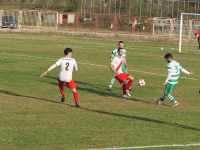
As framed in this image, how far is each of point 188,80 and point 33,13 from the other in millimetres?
46391

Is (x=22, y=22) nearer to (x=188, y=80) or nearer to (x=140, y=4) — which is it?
(x=140, y=4)

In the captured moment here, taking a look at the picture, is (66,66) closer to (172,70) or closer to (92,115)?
(92,115)

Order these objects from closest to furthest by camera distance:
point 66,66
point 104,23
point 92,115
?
point 92,115 → point 66,66 → point 104,23

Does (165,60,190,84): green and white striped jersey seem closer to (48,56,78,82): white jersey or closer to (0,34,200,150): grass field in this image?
(0,34,200,150): grass field

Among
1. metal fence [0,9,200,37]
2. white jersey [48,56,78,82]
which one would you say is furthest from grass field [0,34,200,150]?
metal fence [0,9,200,37]

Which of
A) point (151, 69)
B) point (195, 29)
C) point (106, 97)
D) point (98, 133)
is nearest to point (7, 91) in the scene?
point (106, 97)

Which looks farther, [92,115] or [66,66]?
[66,66]

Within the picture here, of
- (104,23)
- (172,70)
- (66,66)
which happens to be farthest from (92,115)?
(104,23)

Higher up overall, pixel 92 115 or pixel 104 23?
pixel 104 23

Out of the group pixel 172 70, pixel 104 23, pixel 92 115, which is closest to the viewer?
pixel 92 115

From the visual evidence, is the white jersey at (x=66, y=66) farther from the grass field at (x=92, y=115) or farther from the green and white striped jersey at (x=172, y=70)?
the green and white striped jersey at (x=172, y=70)

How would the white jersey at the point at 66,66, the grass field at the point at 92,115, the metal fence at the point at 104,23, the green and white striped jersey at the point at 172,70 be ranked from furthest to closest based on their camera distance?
the metal fence at the point at 104,23 → the green and white striped jersey at the point at 172,70 → the white jersey at the point at 66,66 → the grass field at the point at 92,115

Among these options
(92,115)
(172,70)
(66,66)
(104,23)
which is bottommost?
(92,115)

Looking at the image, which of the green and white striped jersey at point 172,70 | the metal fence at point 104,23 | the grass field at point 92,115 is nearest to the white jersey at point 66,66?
the grass field at point 92,115
